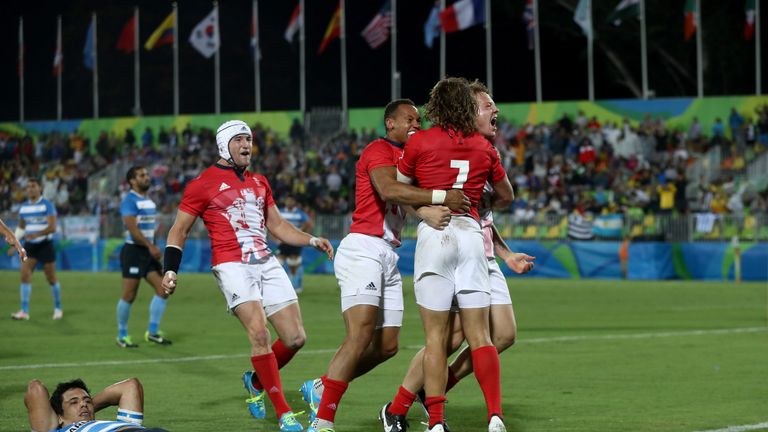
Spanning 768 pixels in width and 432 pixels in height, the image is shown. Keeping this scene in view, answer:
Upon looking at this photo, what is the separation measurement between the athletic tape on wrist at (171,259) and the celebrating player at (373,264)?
1.39 m

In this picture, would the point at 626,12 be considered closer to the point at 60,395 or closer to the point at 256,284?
the point at 256,284

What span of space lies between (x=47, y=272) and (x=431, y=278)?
14.7m

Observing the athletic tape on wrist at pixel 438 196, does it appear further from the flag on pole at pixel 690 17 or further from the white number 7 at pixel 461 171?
the flag on pole at pixel 690 17

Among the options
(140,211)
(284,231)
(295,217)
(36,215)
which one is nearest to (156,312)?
(140,211)

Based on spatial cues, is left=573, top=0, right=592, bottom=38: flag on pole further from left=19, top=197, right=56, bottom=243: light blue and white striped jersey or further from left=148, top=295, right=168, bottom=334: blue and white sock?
left=148, top=295, right=168, bottom=334: blue and white sock

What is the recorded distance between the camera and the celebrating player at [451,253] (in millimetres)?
8242

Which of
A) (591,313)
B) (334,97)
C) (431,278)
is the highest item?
(334,97)

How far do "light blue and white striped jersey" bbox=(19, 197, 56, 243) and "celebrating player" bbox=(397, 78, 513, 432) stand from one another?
14348 millimetres

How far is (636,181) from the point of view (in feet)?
122

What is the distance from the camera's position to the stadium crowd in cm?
3612

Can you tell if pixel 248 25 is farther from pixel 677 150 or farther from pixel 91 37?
pixel 677 150

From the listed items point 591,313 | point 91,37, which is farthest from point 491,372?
Answer: point 91,37

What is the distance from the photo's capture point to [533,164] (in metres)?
Result: 40.0

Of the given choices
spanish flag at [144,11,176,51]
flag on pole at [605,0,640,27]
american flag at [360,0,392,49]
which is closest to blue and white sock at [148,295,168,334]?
flag on pole at [605,0,640,27]
